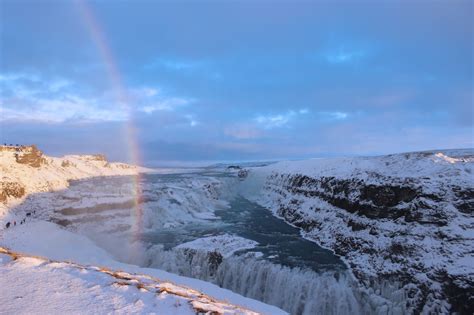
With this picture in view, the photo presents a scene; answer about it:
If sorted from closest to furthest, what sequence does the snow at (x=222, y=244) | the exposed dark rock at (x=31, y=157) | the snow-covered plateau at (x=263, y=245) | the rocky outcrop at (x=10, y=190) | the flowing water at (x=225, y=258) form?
the snow-covered plateau at (x=263, y=245), the flowing water at (x=225, y=258), the snow at (x=222, y=244), the rocky outcrop at (x=10, y=190), the exposed dark rock at (x=31, y=157)

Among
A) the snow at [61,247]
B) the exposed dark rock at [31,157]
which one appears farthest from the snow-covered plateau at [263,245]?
the exposed dark rock at [31,157]

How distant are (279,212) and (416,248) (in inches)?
879

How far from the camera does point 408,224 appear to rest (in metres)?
21.4

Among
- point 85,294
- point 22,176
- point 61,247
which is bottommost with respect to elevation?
point 61,247

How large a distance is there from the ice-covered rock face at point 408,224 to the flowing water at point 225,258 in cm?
198

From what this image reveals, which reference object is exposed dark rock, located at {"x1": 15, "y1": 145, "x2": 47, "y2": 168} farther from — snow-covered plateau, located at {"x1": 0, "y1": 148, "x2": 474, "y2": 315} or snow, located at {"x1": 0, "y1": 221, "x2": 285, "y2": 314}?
snow, located at {"x1": 0, "y1": 221, "x2": 285, "y2": 314}

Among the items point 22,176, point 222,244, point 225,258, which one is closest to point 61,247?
point 222,244

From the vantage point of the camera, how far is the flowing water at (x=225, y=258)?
62.2 feet

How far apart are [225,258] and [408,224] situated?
11.6 metres

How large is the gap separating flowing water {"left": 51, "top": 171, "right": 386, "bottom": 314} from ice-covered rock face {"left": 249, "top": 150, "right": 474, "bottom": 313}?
198 centimetres

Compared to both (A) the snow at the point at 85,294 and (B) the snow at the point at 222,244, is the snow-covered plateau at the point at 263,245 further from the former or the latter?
(B) the snow at the point at 222,244

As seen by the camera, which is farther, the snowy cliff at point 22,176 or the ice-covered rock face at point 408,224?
the snowy cliff at point 22,176

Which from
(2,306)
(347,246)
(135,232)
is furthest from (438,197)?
(135,232)

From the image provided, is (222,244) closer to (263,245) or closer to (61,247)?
(263,245)
